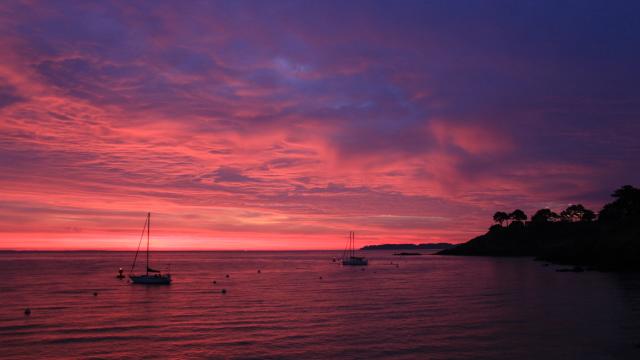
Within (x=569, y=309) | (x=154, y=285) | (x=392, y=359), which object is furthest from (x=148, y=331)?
(x=154, y=285)

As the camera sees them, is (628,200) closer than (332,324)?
No

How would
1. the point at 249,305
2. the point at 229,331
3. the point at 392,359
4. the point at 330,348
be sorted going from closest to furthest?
the point at 392,359, the point at 330,348, the point at 229,331, the point at 249,305

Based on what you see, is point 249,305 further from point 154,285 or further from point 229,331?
point 154,285

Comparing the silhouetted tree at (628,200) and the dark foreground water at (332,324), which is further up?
the silhouetted tree at (628,200)

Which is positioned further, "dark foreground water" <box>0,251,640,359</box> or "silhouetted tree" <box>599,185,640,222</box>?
"silhouetted tree" <box>599,185,640,222</box>

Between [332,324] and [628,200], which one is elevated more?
[628,200]

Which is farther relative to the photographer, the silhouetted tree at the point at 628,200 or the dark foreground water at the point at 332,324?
the silhouetted tree at the point at 628,200

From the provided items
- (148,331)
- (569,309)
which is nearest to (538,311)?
(569,309)

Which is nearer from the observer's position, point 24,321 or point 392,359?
point 392,359

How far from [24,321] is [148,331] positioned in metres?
12.9

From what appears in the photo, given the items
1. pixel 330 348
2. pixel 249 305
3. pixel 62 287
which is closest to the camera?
pixel 330 348

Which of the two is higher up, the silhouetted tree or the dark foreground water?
the silhouetted tree

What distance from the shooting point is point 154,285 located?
86938 millimetres

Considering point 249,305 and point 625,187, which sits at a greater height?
point 625,187
